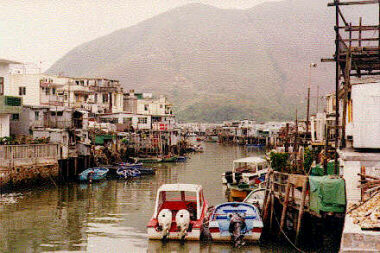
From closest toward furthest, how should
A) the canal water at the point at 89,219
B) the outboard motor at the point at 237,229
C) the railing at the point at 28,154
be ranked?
the outboard motor at the point at 237,229
the canal water at the point at 89,219
the railing at the point at 28,154

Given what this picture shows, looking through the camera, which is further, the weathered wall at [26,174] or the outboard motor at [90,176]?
the outboard motor at [90,176]

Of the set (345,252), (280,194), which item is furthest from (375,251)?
(280,194)

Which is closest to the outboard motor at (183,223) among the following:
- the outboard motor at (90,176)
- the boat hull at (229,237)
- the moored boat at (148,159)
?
the boat hull at (229,237)

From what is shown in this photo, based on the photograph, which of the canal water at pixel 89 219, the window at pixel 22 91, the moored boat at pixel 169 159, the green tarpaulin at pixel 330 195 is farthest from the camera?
the moored boat at pixel 169 159

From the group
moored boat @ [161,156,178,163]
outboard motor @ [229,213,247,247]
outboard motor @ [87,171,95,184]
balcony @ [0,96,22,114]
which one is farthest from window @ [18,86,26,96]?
outboard motor @ [229,213,247,247]

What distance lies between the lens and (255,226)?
2047 centimetres

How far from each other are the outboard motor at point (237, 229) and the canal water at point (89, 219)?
0.38 metres

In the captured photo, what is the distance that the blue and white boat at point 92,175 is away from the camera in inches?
1683

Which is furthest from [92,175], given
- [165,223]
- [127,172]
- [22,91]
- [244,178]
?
[165,223]

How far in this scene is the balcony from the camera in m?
40.5

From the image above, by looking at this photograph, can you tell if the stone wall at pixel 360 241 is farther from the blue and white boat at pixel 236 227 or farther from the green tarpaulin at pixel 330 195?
the blue and white boat at pixel 236 227

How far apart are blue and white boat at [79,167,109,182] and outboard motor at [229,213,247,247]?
25035 millimetres

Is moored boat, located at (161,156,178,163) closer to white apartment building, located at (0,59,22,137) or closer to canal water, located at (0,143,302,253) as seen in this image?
canal water, located at (0,143,302,253)

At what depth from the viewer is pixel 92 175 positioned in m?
43.2
